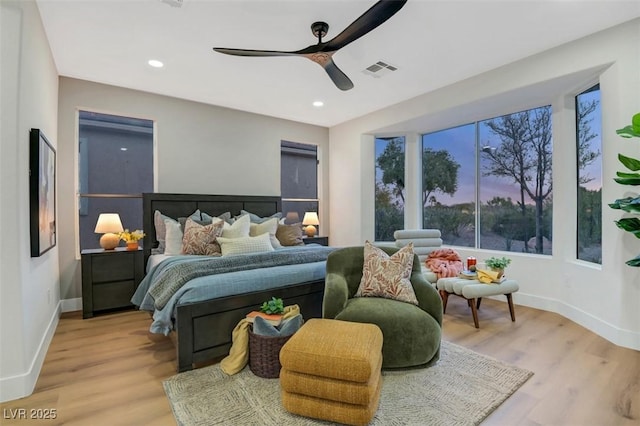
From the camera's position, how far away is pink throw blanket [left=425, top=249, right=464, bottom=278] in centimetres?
391

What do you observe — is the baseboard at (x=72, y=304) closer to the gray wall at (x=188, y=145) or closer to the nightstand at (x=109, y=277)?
the gray wall at (x=188, y=145)

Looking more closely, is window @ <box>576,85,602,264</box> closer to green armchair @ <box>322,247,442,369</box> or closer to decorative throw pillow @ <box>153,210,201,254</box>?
green armchair @ <box>322,247,442,369</box>

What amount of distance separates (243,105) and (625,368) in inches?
205

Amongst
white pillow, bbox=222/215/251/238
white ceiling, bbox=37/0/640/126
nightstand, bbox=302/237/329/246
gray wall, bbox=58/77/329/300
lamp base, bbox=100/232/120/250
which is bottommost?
nightstand, bbox=302/237/329/246

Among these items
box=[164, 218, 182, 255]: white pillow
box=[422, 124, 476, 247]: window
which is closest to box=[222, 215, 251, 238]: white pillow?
box=[164, 218, 182, 255]: white pillow

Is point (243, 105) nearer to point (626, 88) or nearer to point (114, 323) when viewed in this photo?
point (114, 323)

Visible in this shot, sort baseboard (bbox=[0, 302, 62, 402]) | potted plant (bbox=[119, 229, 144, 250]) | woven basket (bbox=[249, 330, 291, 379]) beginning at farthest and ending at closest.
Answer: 1. potted plant (bbox=[119, 229, 144, 250])
2. woven basket (bbox=[249, 330, 291, 379])
3. baseboard (bbox=[0, 302, 62, 402])

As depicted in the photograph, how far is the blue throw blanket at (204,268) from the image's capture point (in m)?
2.51

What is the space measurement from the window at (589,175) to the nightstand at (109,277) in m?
5.28

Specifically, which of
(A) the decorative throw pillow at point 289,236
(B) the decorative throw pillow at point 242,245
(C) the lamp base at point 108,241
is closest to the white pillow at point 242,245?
(B) the decorative throw pillow at point 242,245

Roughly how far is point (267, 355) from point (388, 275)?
118 centimetres

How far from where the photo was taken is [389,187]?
5.64 m

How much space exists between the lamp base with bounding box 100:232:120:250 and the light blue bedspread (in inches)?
37.6

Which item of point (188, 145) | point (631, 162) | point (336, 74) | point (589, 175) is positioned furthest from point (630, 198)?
point (188, 145)
